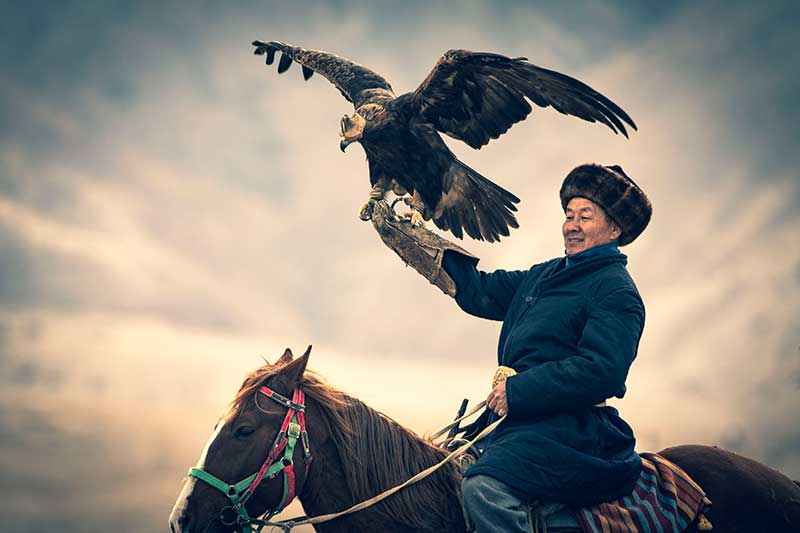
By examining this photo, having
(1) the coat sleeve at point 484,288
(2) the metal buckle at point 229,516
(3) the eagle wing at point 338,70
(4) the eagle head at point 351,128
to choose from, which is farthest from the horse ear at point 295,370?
(3) the eagle wing at point 338,70

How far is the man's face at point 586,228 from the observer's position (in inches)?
146

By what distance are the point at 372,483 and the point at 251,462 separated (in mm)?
618

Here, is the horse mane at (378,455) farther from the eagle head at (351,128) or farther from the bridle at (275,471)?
the eagle head at (351,128)

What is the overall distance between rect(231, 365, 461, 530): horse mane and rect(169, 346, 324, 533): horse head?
0.06 m

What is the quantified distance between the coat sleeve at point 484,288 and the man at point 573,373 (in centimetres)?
34

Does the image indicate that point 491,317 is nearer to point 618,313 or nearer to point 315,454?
point 618,313

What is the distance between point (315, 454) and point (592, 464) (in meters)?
1.34

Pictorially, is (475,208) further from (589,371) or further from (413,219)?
(589,371)

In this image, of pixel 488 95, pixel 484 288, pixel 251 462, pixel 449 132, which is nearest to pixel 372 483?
pixel 251 462

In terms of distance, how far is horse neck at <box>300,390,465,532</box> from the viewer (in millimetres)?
3525

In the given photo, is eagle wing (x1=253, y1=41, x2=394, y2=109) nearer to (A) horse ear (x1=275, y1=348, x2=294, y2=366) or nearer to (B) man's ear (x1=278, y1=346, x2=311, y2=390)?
(A) horse ear (x1=275, y1=348, x2=294, y2=366)

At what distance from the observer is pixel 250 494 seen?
3.36m

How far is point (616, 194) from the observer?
12.2 ft

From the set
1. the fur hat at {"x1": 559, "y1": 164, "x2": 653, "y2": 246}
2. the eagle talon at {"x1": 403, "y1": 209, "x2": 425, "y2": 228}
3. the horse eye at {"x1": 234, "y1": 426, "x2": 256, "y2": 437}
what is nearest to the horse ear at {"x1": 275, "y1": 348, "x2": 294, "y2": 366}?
the horse eye at {"x1": 234, "y1": 426, "x2": 256, "y2": 437}
